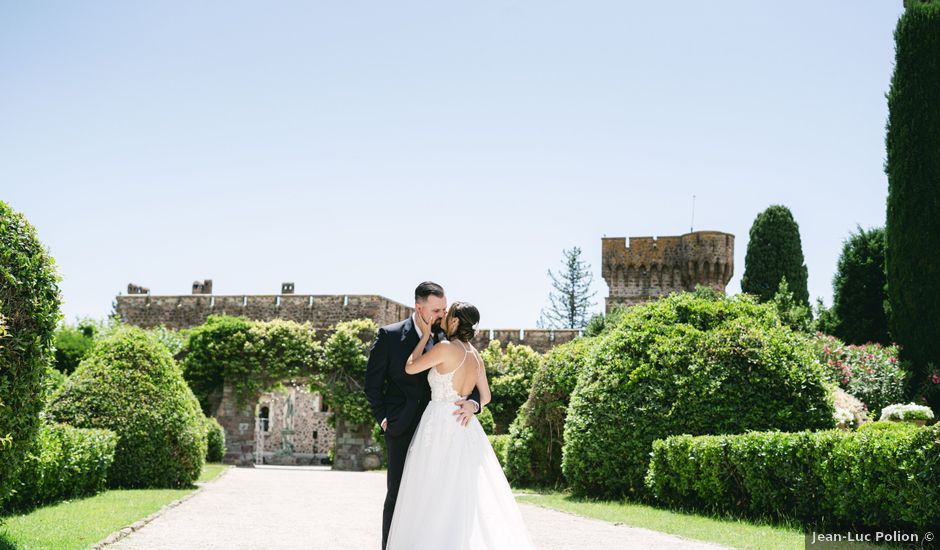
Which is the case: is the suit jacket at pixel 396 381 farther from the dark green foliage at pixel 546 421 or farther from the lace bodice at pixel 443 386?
the dark green foliage at pixel 546 421

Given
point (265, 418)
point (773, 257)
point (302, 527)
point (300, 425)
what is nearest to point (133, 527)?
point (302, 527)

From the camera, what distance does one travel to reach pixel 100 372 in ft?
39.1

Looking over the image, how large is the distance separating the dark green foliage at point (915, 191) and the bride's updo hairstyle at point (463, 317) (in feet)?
51.5

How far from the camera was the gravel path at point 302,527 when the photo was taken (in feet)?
22.8

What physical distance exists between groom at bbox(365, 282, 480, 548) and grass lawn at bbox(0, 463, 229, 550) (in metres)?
2.55

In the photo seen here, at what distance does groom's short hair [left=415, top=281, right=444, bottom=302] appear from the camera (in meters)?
5.27

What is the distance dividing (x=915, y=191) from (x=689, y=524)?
13953mm

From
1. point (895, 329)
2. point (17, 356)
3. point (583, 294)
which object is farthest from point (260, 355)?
point (583, 294)

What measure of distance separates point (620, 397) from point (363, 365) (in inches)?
542

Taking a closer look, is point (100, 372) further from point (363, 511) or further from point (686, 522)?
point (686, 522)

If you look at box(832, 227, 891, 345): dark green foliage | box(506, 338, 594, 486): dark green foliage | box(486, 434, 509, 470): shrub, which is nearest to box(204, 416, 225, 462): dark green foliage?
box(486, 434, 509, 470): shrub

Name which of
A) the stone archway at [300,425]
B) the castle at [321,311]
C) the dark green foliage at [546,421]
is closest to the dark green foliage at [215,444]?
the castle at [321,311]

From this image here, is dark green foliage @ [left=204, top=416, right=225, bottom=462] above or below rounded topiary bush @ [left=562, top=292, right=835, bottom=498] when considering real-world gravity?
below

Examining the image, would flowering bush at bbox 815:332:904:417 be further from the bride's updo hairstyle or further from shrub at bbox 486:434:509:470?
the bride's updo hairstyle
